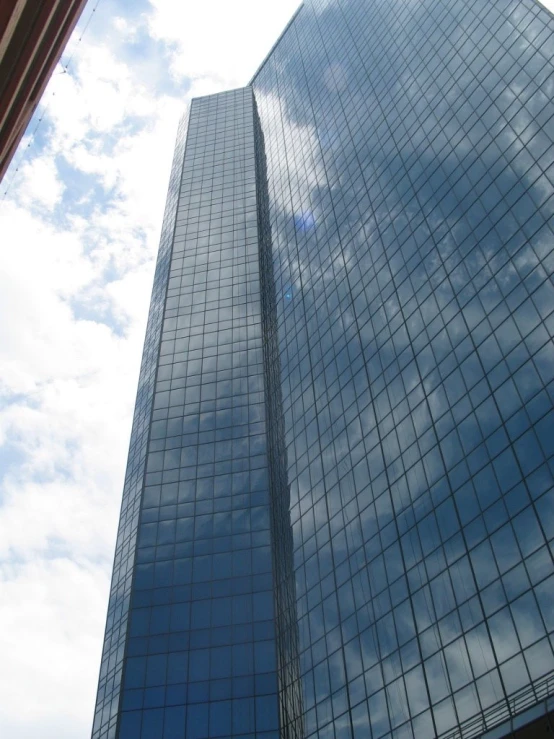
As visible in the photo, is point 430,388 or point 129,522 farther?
point 129,522

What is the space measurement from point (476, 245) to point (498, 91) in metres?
17.3

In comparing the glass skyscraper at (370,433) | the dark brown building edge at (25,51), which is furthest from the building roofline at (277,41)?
the dark brown building edge at (25,51)

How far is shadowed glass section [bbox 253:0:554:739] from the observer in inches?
1580

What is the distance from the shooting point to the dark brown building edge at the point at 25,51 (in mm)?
23672

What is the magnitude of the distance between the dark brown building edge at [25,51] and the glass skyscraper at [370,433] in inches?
1192

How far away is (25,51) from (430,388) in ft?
118

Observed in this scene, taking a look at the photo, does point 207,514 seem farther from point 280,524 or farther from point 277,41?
point 277,41

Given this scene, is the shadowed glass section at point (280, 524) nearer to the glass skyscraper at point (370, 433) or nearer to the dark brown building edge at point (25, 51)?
the glass skyscraper at point (370, 433)

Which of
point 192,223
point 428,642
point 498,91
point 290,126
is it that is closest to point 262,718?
point 428,642

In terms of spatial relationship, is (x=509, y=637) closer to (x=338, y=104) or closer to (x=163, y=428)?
(x=163, y=428)

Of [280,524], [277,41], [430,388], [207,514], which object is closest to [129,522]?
[207,514]

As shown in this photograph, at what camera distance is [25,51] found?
25.5 metres

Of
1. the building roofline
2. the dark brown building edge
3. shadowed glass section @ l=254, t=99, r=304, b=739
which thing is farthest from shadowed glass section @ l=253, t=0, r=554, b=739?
the building roofline

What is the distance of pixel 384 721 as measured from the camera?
44094mm
